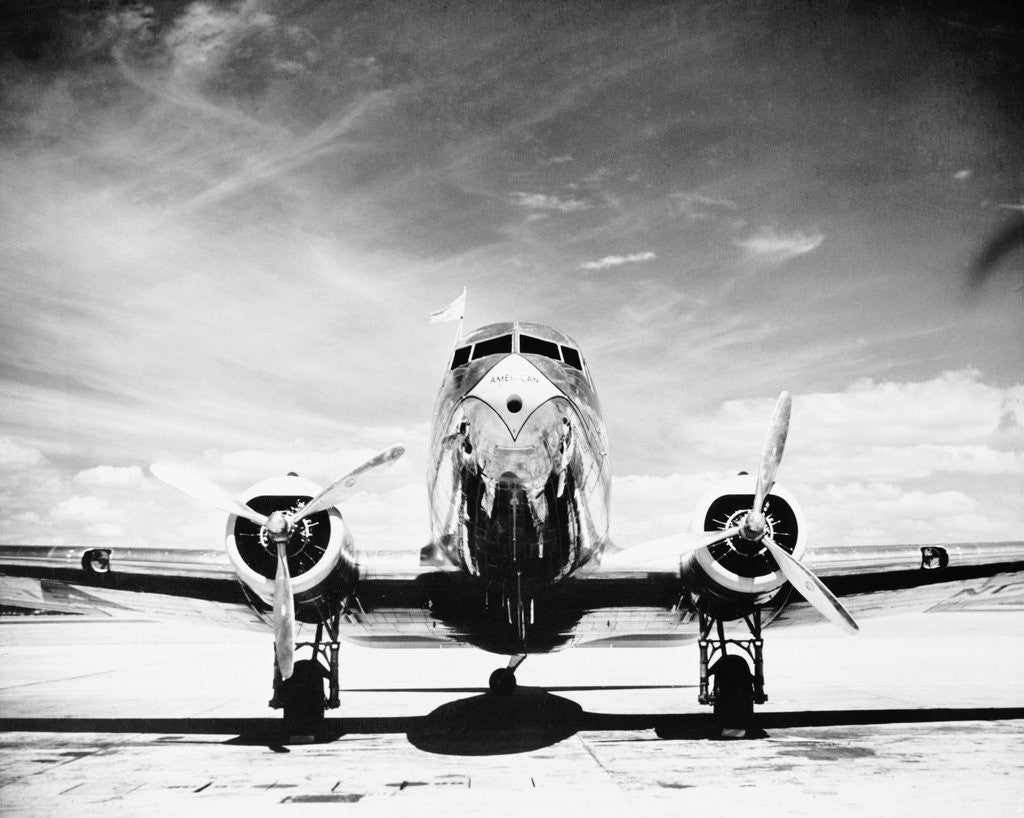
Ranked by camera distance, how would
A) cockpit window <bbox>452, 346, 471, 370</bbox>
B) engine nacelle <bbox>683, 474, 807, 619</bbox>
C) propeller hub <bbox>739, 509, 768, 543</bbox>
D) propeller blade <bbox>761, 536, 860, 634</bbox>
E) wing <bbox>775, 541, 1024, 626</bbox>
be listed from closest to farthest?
cockpit window <bbox>452, 346, 471, 370</bbox>
propeller hub <bbox>739, 509, 768, 543</bbox>
propeller blade <bbox>761, 536, 860, 634</bbox>
engine nacelle <bbox>683, 474, 807, 619</bbox>
wing <bbox>775, 541, 1024, 626</bbox>

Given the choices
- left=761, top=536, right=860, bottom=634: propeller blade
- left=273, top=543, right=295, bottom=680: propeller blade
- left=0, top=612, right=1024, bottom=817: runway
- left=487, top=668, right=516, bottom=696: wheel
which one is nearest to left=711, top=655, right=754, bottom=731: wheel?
left=0, top=612, right=1024, bottom=817: runway

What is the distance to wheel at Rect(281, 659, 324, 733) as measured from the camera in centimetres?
1159

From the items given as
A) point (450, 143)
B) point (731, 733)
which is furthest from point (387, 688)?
point (450, 143)

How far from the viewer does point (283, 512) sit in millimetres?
10430

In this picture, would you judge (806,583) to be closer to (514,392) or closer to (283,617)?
(514,392)

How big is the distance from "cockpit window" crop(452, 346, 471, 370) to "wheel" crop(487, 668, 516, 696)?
1034 centimetres

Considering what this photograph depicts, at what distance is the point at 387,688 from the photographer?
66.6 ft

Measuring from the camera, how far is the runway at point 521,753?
727 cm

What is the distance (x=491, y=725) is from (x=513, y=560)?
4.04m

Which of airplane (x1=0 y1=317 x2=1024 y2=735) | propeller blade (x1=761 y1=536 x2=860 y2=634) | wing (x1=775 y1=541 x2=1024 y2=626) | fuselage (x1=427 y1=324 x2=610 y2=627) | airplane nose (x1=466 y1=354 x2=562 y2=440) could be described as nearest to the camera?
airplane nose (x1=466 y1=354 x2=562 y2=440)

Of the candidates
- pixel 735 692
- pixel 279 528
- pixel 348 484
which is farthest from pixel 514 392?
pixel 735 692

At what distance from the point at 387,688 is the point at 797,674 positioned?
12.3 m

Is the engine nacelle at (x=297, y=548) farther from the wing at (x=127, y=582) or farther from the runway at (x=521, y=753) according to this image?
the runway at (x=521, y=753)

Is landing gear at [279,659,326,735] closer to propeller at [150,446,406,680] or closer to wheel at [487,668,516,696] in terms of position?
propeller at [150,446,406,680]
